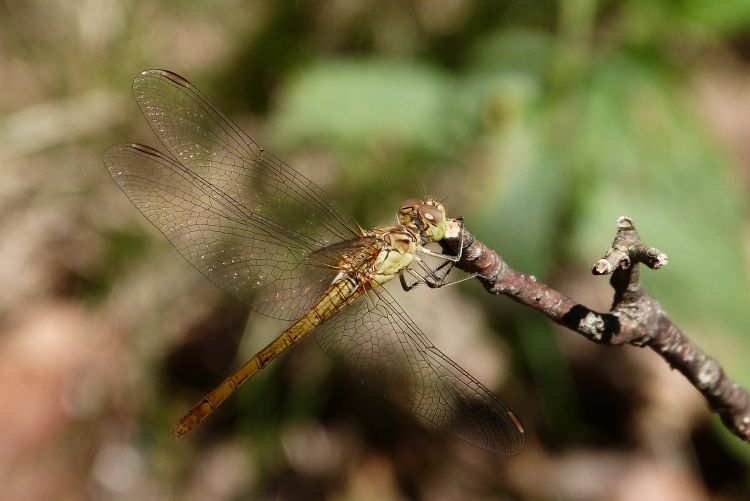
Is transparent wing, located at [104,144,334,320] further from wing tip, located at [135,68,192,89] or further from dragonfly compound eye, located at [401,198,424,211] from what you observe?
dragonfly compound eye, located at [401,198,424,211]

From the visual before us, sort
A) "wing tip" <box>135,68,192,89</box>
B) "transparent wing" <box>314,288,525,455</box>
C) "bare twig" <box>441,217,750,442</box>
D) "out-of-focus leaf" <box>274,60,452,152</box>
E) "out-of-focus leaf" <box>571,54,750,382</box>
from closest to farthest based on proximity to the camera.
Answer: "bare twig" <box>441,217,750,442</box> → "transparent wing" <box>314,288,525,455</box> → "wing tip" <box>135,68,192,89</box> → "out-of-focus leaf" <box>571,54,750,382</box> → "out-of-focus leaf" <box>274,60,452,152</box>

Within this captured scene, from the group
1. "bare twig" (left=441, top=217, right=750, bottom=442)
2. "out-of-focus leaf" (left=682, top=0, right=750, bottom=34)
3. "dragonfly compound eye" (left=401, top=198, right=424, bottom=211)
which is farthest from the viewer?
"out-of-focus leaf" (left=682, top=0, right=750, bottom=34)

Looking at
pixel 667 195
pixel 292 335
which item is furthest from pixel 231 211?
pixel 667 195

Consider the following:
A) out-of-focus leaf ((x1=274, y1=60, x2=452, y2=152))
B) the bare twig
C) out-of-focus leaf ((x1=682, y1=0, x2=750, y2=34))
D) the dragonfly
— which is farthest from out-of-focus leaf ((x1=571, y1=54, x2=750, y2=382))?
the bare twig

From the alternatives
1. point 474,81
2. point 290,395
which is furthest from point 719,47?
point 290,395

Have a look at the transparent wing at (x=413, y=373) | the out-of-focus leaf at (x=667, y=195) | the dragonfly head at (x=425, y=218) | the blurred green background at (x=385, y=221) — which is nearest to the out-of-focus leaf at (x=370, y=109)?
the blurred green background at (x=385, y=221)

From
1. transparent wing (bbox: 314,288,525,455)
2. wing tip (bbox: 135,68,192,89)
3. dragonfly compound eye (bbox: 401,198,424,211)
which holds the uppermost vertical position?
wing tip (bbox: 135,68,192,89)

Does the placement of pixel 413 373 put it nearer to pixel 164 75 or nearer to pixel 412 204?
pixel 412 204
